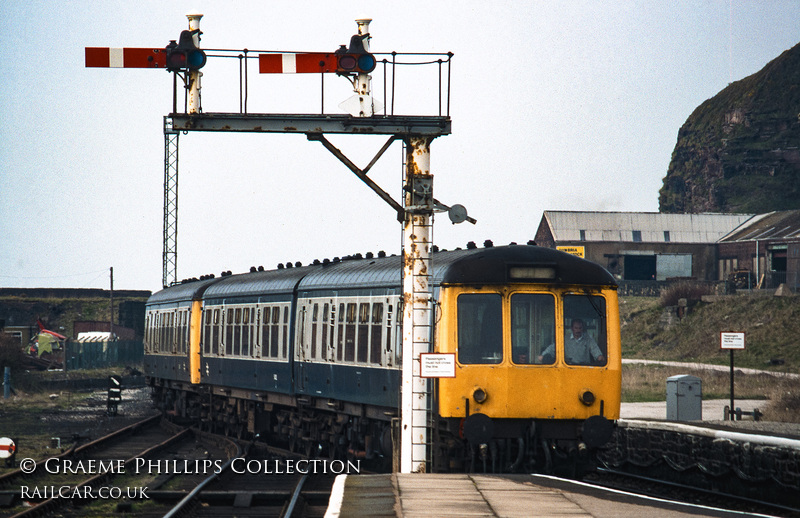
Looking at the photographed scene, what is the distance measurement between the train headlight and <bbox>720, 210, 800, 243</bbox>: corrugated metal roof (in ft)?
180

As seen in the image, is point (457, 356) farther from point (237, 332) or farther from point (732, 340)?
point (237, 332)

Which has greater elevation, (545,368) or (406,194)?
(406,194)

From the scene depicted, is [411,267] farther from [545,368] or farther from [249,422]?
[249,422]

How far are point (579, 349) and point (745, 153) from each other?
101986 mm

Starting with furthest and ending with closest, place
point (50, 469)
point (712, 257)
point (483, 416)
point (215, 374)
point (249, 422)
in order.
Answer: point (712, 257)
point (215, 374)
point (249, 422)
point (50, 469)
point (483, 416)

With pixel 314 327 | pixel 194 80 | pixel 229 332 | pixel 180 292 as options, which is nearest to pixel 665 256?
pixel 180 292

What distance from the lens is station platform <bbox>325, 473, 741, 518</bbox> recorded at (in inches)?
382

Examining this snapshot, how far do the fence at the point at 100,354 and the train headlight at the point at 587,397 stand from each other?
42.1m

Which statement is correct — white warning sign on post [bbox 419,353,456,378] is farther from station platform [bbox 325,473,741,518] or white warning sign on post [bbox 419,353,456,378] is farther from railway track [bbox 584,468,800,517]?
→ railway track [bbox 584,468,800,517]

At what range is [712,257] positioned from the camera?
7531 cm

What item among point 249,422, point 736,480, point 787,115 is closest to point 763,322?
point 249,422

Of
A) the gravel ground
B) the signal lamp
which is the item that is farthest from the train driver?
the gravel ground

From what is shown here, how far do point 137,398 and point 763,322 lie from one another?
26.7 meters

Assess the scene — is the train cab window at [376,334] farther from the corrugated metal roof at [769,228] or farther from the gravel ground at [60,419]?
the corrugated metal roof at [769,228]
